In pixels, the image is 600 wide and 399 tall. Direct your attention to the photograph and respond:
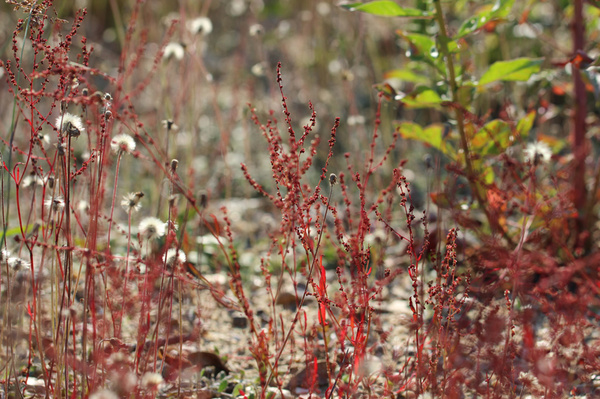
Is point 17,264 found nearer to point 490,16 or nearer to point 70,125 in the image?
point 70,125

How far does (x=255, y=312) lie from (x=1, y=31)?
310 cm

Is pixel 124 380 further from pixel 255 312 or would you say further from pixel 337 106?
pixel 337 106

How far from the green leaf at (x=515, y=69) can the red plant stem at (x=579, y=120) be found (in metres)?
0.43

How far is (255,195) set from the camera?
13.6ft

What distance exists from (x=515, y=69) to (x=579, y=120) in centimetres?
56

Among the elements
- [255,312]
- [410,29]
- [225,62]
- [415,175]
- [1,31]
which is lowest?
[255,312]

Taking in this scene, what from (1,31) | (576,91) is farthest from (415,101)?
(1,31)

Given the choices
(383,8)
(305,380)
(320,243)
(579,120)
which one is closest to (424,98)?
(383,8)

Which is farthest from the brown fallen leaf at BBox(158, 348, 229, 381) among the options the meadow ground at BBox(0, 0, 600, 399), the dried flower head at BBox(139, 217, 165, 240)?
the dried flower head at BBox(139, 217, 165, 240)

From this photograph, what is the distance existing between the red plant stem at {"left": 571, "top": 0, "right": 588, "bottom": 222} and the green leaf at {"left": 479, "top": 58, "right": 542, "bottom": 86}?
1.41 feet

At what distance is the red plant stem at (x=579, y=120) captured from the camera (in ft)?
8.25

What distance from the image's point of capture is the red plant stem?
2516 mm

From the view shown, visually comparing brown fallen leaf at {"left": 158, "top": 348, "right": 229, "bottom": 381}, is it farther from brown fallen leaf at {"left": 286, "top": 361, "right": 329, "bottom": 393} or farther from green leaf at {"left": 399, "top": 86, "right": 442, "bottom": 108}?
green leaf at {"left": 399, "top": 86, "right": 442, "bottom": 108}

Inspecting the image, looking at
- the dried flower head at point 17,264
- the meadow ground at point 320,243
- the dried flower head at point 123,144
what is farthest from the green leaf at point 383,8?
the dried flower head at point 17,264
